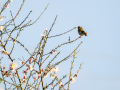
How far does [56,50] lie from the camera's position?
18.4 ft

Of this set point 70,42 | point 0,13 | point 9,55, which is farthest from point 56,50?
point 0,13

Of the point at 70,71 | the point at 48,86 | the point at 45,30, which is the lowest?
the point at 48,86

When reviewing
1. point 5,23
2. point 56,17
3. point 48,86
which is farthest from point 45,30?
point 48,86

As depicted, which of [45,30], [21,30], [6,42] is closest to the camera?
[6,42]

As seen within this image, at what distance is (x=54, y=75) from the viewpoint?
5.68 metres

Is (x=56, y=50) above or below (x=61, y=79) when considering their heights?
above

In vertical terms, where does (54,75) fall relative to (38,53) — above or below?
below

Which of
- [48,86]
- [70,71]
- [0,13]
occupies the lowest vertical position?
[48,86]

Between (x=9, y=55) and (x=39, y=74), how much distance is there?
0.91 meters

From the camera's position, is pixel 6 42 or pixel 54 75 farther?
pixel 54 75

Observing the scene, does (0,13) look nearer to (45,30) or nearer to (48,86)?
(45,30)

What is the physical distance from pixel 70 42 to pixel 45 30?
0.79 m

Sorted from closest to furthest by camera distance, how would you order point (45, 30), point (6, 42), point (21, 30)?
point (6, 42) < point (21, 30) < point (45, 30)

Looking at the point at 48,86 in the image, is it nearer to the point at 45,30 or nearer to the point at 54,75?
the point at 54,75
